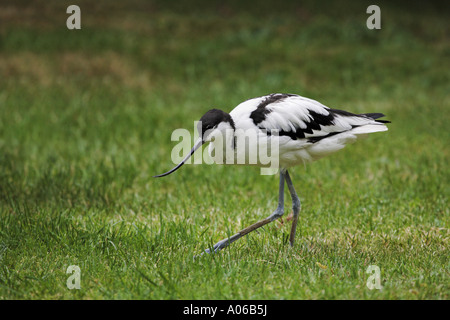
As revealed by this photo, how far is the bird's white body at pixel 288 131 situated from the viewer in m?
4.40

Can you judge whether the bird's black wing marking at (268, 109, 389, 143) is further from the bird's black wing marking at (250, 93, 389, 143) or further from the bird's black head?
the bird's black head

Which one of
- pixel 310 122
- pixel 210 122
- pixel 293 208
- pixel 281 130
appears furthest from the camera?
pixel 293 208

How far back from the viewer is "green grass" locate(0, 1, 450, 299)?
13.6ft

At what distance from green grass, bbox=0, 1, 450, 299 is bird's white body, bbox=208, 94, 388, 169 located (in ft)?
2.47

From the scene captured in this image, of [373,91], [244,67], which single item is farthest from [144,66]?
[373,91]

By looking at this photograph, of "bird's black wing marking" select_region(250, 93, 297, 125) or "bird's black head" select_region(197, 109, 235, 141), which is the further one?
"bird's black wing marking" select_region(250, 93, 297, 125)

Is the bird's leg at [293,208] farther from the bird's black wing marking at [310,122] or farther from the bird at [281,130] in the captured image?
the bird's black wing marking at [310,122]

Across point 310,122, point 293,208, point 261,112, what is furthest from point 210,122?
point 293,208

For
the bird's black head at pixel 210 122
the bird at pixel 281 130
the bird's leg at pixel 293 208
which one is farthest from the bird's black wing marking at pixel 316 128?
the bird's black head at pixel 210 122

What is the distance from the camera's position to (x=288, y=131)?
14.7 ft

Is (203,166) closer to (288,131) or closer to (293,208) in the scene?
(293,208)

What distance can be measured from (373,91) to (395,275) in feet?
28.4

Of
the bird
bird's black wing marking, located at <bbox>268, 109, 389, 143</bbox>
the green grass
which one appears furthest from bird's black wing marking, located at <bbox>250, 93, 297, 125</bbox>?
the green grass

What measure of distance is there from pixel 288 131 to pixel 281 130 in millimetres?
56
